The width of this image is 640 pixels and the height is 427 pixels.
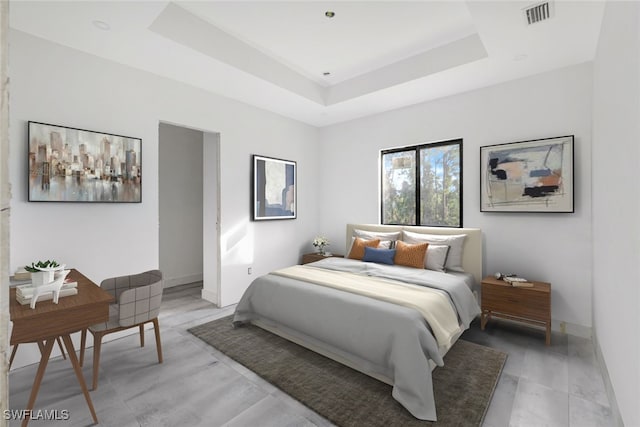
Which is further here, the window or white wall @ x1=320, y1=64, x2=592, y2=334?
the window

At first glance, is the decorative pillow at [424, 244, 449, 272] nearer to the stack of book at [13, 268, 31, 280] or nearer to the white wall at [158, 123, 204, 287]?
the stack of book at [13, 268, 31, 280]

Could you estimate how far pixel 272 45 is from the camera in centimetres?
323

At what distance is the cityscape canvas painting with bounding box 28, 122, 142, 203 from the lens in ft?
8.33

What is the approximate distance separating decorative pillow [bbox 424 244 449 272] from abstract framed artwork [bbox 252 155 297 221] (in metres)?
2.24

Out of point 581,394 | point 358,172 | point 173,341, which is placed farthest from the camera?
point 358,172

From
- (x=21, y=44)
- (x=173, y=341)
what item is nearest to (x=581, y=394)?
(x=173, y=341)

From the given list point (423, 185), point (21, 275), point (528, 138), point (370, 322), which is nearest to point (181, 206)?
point (21, 275)

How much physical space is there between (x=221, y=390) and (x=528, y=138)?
12.5 ft

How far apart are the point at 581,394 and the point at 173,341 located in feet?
11.0

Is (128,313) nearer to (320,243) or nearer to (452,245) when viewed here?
(320,243)

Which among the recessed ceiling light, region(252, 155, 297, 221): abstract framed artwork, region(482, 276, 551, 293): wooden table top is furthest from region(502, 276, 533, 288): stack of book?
the recessed ceiling light

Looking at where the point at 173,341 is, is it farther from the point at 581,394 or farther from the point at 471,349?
the point at 581,394

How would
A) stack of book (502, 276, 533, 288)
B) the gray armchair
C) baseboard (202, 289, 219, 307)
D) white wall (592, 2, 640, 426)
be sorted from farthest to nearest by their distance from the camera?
baseboard (202, 289, 219, 307), stack of book (502, 276, 533, 288), the gray armchair, white wall (592, 2, 640, 426)

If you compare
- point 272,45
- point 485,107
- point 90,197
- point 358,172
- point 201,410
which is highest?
point 272,45
